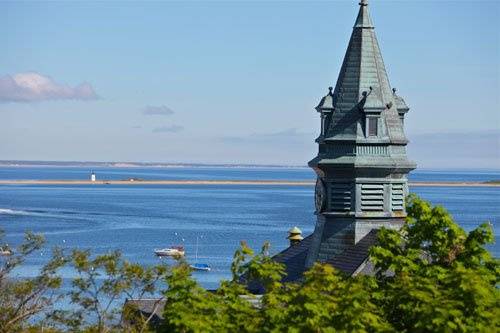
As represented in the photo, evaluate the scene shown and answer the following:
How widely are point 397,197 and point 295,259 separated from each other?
14.4 feet

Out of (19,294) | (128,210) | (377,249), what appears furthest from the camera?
(128,210)

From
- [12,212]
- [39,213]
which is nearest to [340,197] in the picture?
[39,213]

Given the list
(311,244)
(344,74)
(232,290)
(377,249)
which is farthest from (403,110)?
(232,290)

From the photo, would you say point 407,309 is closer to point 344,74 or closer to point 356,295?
point 356,295

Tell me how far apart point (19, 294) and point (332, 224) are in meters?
8.63

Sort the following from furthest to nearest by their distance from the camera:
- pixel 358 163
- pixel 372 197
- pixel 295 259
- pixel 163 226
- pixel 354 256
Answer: pixel 163 226
pixel 295 259
pixel 372 197
pixel 358 163
pixel 354 256

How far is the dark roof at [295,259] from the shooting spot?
3462cm

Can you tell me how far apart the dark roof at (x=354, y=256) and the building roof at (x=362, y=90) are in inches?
110

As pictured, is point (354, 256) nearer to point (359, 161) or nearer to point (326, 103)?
point (359, 161)

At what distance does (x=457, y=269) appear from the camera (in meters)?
23.7

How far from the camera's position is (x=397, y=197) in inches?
1316

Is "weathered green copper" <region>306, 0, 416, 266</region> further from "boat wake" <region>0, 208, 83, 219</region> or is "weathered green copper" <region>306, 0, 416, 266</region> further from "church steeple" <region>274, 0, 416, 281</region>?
"boat wake" <region>0, 208, 83, 219</region>

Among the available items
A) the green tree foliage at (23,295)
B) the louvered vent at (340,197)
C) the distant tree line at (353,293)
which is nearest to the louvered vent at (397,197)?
the louvered vent at (340,197)

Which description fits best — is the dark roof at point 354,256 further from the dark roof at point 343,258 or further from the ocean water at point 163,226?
the ocean water at point 163,226
